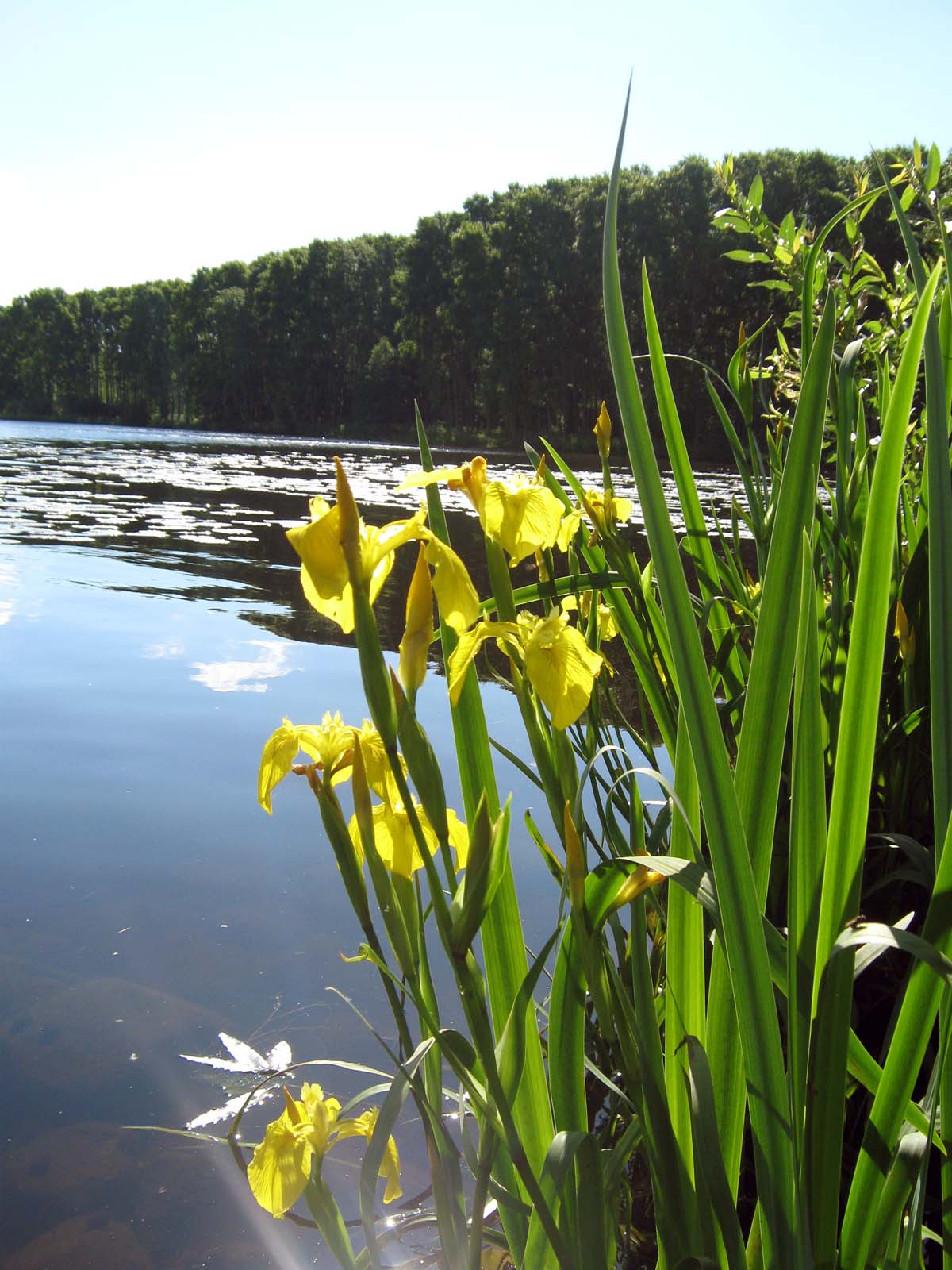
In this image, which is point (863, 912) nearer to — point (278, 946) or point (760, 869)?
point (760, 869)

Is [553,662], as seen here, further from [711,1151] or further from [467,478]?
[711,1151]

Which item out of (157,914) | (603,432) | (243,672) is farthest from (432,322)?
(603,432)

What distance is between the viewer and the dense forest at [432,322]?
21391 mm

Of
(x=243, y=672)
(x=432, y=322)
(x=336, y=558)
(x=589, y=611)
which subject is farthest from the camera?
(x=432, y=322)

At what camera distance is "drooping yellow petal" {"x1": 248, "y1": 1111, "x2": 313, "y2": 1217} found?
1.55ft

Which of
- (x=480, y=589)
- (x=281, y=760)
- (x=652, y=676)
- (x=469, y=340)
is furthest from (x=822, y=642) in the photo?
(x=469, y=340)

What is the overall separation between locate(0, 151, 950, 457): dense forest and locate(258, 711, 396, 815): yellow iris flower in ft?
55.0

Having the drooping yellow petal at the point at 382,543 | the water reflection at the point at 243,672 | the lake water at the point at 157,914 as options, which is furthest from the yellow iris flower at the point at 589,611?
the water reflection at the point at 243,672

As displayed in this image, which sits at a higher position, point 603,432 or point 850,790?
point 603,432

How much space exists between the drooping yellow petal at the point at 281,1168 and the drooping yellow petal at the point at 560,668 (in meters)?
0.29

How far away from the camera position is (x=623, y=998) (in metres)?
0.44

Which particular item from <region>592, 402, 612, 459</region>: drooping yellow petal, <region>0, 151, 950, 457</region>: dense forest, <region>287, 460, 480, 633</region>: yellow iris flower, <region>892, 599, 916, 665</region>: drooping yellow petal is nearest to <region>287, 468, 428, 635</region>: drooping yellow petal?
<region>287, 460, 480, 633</region>: yellow iris flower

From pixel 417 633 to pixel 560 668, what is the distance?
62mm

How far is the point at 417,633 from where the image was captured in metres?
0.37
